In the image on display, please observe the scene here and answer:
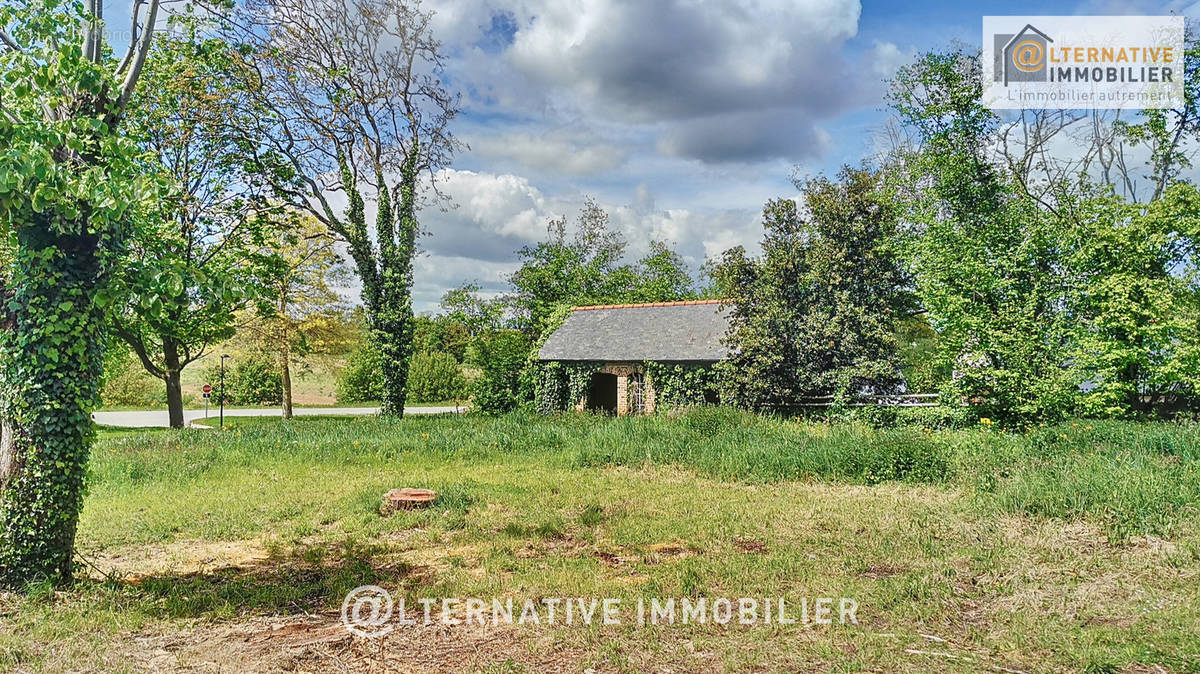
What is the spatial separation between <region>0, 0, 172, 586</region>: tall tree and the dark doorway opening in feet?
60.5

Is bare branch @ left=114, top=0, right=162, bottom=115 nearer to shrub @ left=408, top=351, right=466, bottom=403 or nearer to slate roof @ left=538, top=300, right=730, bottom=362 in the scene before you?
slate roof @ left=538, top=300, right=730, bottom=362

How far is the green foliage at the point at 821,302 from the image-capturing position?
16.7 metres

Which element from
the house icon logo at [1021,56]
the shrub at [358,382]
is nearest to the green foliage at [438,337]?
the shrub at [358,382]

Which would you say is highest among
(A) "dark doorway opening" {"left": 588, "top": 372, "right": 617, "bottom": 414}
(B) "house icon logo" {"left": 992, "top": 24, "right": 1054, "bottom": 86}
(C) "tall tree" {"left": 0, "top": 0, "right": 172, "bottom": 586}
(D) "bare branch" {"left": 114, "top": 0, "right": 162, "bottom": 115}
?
(B) "house icon logo" {"left": 992, "top": 24, "right": 1054, "bottom": 86}

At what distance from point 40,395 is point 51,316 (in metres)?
0.63

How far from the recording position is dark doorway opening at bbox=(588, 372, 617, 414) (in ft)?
78.2

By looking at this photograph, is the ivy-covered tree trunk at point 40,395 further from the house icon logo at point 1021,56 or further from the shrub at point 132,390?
the shrub at point 132,390

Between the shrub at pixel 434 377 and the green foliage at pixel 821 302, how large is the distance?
19.9m

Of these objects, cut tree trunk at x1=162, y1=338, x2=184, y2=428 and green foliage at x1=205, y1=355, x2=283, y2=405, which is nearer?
cut tree trunk at x1=162, y1=338, x2=184, y2=428

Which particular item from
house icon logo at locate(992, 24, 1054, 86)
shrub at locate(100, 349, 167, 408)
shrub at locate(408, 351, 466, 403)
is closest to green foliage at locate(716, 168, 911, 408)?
house icon logo at locate(992, 24, 1054, 86)

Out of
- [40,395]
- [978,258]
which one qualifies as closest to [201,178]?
[40,395]

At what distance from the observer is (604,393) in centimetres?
2486

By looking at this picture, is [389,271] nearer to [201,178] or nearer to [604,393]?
[201,178]

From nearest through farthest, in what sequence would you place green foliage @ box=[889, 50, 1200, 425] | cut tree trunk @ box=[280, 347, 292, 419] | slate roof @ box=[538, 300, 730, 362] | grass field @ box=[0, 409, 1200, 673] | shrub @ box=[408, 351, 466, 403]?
1. grass field @ box=[0, 409, 1200, 673]
2. green foliage @ box=[889, 50, 1200, 425]
3. slate roof @ box=[538, 300, 730, 362]
4. cut tree trunk @ box=[280, 347, 292, 419]
5. shrub @ box=[408, 351, 466, 403]
